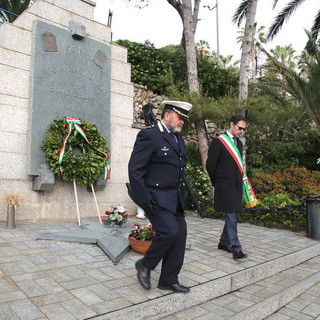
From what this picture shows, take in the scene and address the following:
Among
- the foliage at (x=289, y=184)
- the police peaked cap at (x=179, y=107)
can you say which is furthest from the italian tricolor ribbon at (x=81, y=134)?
the foliage at (x=289, y=184)

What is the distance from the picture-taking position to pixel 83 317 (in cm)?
262

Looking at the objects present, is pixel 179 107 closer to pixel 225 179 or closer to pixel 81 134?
pixel 225 179

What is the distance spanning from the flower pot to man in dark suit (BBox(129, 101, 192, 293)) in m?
1.13

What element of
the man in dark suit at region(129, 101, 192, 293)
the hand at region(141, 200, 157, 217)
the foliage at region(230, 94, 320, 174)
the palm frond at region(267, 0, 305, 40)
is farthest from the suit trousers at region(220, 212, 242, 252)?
the palm frond at region(267, 0, 305, 40)

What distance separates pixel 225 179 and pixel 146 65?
364 inches

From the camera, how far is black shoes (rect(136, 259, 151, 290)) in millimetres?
3191

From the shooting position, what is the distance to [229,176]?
4.70m

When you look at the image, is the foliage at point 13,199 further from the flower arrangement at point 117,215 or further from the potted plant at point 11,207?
the flower arrangement at point 117,215

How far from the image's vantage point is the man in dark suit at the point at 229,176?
15.2 feet

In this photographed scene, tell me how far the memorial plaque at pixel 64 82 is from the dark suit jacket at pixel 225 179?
328 centimetres

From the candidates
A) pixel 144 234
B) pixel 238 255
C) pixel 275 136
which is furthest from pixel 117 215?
pixel 275 136

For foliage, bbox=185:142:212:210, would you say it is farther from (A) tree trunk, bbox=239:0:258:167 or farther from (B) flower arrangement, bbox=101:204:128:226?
(B) flower arrangement, bbox=101:204:128:226

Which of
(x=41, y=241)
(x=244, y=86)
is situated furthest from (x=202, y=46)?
(x=41, y=241)

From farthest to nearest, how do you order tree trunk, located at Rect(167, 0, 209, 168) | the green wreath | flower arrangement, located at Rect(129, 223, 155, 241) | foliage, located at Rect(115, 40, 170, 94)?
foliage, located at Rect(115, 40, 170, 94)
tree trunk, located at Rect(167, 0, 209, 168)
the green wreath
flower arrangement, located at Rect(129, 223, 155, 241)
